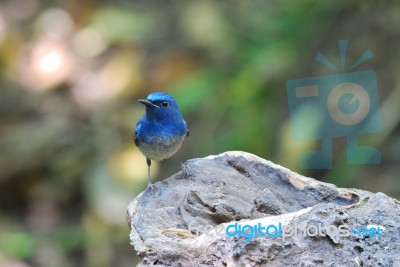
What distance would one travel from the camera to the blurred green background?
6.04m

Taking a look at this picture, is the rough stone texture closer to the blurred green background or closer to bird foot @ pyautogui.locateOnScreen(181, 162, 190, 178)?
bird foot @ pyautogui.locateOnScreen(181, 162, 190, 178)

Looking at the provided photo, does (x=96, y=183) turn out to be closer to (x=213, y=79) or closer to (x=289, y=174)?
(x=213, y=79)

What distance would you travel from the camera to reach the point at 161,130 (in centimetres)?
338

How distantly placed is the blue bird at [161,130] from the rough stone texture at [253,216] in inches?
14.0

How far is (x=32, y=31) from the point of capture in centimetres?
739

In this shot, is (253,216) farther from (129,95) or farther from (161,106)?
(129,95)

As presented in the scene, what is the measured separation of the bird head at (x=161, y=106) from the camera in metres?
3.32

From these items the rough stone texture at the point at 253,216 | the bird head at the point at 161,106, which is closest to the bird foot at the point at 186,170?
the rough stone texture at the point at 253,216

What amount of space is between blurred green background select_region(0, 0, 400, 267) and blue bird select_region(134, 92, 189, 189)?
85.4 inches

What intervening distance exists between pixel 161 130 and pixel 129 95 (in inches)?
131

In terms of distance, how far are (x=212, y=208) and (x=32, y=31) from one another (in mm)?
5179

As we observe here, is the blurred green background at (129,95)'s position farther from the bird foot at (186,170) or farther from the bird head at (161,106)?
the bird foot at (186,170)

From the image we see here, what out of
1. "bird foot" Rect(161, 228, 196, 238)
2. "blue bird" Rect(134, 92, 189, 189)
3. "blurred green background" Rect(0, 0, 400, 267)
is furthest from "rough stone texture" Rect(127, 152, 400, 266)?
"blurred green background" Rect(0, 0, 400, 267)

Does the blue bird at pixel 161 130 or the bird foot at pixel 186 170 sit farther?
the blue bird at pixel 161 130
